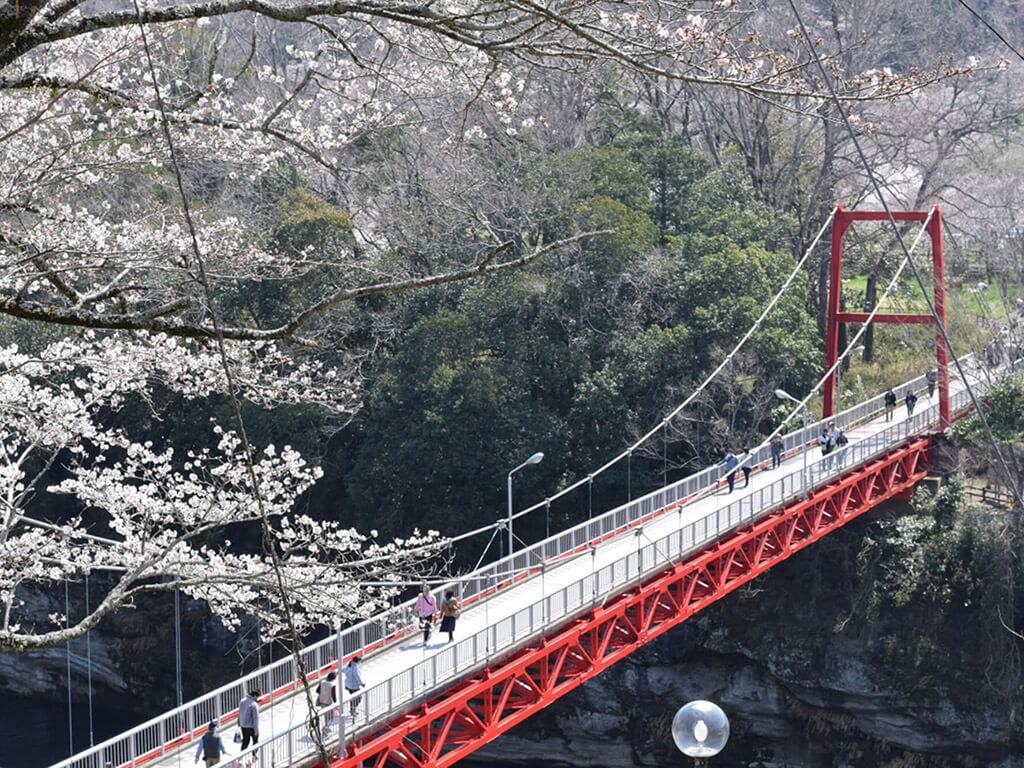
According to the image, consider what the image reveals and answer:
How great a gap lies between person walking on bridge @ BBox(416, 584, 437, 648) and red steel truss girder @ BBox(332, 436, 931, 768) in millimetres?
913

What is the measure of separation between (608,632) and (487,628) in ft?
9.23

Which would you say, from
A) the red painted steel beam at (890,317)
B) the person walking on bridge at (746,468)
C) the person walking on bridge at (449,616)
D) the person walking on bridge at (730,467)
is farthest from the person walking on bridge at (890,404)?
the person walking on bridge at (449,616)

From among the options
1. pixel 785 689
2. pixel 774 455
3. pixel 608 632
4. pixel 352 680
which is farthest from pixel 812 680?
pixel 352 680

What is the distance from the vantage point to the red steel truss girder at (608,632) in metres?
13.1

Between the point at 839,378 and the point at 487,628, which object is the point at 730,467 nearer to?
the point at 487,628

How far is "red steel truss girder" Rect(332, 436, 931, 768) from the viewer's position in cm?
1310

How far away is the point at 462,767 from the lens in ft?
80.3

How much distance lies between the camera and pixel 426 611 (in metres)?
14.5

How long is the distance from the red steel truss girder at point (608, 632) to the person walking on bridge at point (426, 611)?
3.00 feet

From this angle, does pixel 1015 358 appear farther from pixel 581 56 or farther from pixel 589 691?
pixel 581 56

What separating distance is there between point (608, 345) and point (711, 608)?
606 cm

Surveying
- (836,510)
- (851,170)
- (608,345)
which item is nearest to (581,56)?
(836,510)

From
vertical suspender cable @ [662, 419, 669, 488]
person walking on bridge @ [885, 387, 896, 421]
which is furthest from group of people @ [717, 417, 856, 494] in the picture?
vertical suspender cable @ [662, 419, 669, 488]

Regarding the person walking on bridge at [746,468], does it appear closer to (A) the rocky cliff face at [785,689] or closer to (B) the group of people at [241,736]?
(A) the rocky cliff face at [785,689]
